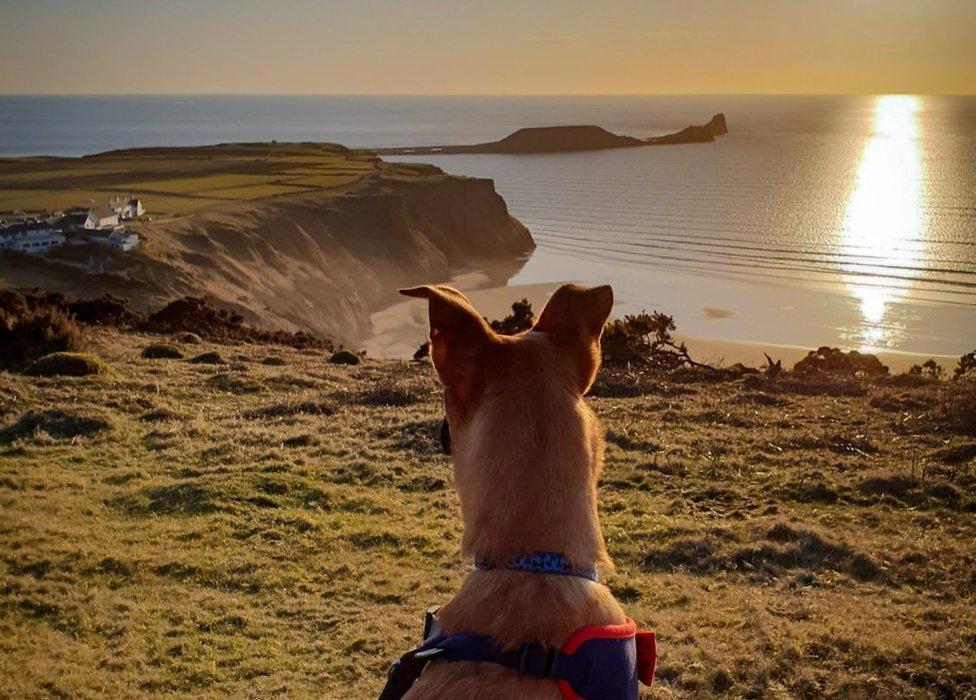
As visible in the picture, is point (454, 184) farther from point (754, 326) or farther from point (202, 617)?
point (202, 617)

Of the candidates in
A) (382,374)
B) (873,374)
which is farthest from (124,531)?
(873,374)

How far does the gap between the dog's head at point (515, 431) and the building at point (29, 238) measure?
45395mm

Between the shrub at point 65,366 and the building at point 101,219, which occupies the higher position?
the building at point 101,219

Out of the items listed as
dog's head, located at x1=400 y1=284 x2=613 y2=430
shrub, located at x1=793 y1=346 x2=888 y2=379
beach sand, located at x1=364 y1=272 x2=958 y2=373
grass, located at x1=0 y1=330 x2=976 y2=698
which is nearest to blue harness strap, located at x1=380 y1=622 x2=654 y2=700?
dog's head, located at x1=400 y1=284 x2=613 y2=430

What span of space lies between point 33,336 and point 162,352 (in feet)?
10.5

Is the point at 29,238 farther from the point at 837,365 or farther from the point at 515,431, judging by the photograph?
the point at 515,431

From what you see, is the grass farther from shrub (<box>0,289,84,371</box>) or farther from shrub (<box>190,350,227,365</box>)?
shrub (<box>190,350,227,365</box>)

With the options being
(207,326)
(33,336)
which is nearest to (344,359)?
(33,336)

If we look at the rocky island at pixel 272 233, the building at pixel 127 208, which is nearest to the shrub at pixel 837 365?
the rocky island at pixel 272 233

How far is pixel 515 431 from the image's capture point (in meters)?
2.96

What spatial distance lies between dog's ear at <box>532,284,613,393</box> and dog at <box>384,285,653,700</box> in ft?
0.19

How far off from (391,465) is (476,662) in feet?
35.3

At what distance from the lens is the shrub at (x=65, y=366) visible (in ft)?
59.9

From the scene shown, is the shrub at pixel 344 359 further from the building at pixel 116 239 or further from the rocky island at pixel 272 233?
the building at pixel 116 239
